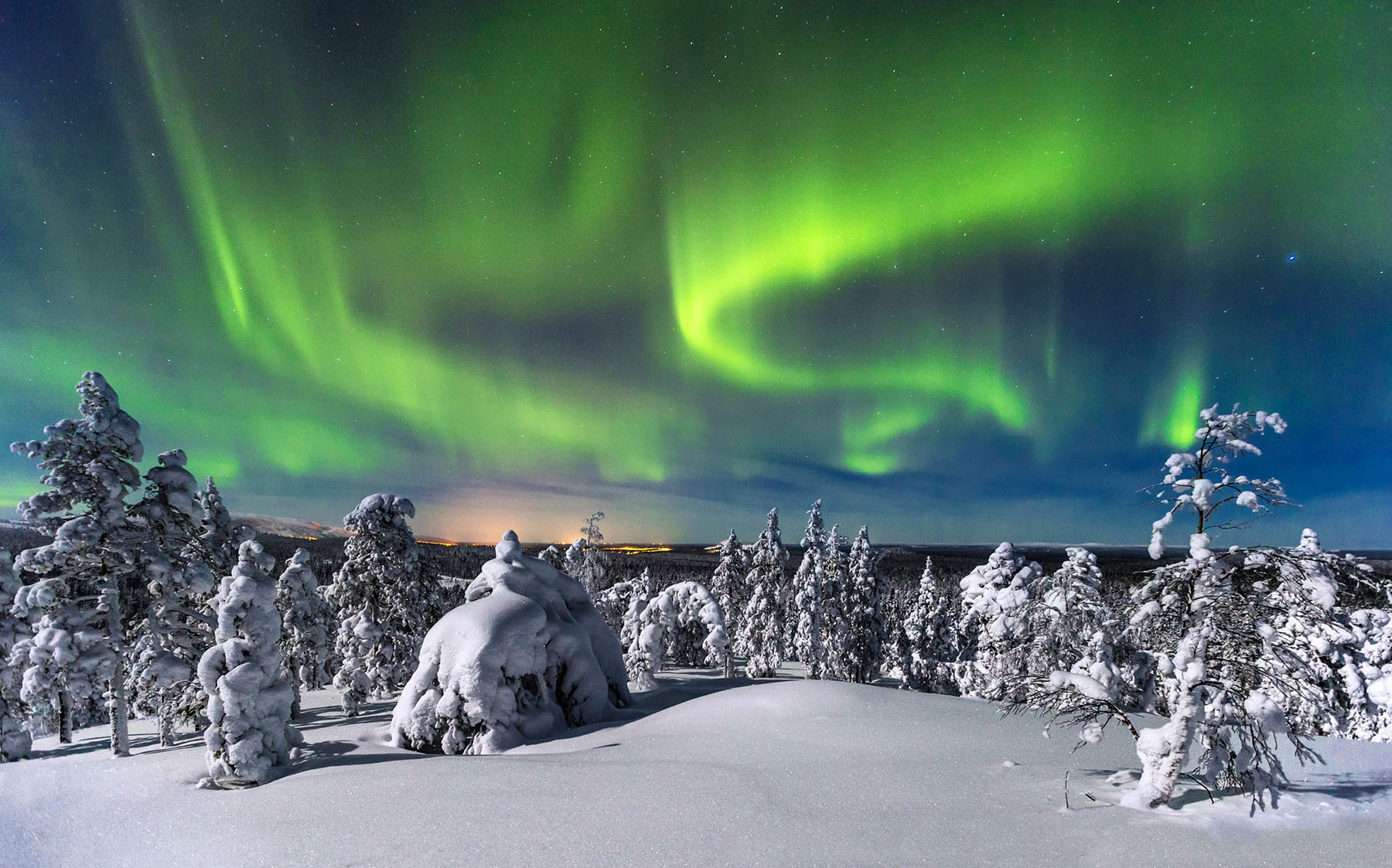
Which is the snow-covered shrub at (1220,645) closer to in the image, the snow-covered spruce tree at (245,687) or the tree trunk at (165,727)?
the snow-covered spruce tree at (245,687)

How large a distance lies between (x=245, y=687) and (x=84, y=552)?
32.7ft

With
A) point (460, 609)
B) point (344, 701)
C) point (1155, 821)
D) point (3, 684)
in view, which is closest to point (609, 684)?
point (460, 609)

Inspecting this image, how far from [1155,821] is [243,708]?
639 inches

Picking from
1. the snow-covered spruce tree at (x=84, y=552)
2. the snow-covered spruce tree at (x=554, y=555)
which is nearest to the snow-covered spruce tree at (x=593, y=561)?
the snow-covered spruce tree at (x=554, y=555)

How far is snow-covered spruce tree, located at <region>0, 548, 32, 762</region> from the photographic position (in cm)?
2198

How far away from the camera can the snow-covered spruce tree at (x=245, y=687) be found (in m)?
12.7

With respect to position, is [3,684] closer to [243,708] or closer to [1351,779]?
[243,708]

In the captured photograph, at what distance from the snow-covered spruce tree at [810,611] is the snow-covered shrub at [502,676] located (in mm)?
→ 25585

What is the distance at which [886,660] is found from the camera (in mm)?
53094

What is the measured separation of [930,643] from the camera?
4547 centimetres

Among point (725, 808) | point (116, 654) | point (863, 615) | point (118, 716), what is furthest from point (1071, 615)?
point (116, 654)

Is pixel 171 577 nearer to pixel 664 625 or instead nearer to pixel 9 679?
pixel 9 679

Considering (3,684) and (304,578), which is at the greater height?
(304,578)

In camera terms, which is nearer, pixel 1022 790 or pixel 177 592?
pixel 1022 790
